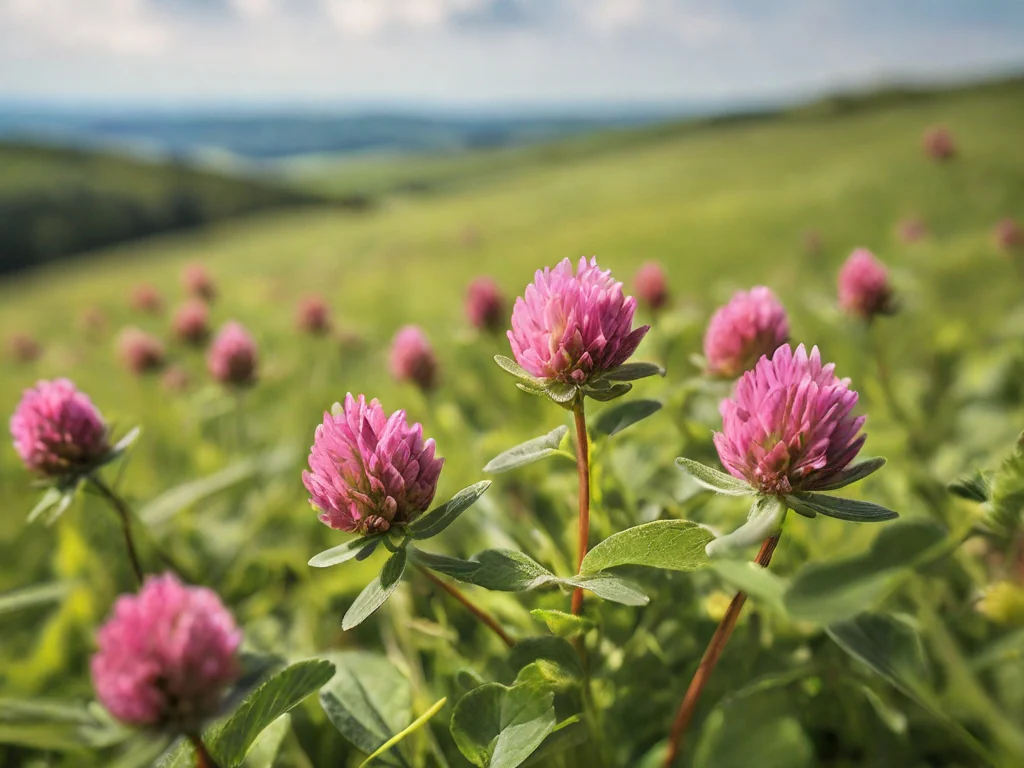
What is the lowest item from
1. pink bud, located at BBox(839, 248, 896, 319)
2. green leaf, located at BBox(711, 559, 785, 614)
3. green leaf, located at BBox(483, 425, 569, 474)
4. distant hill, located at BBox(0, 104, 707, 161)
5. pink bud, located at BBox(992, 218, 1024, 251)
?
green leaf, located at BBox(711, 559, 785, 614)

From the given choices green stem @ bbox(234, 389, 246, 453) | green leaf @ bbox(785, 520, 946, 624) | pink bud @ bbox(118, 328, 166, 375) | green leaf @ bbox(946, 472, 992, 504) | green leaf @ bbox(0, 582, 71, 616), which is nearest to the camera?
green leaf @ bbox(785, 520, 946, 624)

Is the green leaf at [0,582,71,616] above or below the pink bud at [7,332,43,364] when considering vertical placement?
below

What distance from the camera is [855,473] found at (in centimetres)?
76

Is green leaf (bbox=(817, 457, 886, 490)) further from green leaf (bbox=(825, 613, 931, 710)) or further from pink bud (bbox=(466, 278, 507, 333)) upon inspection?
pink bud (bbox=(466, 278, 507, 333))

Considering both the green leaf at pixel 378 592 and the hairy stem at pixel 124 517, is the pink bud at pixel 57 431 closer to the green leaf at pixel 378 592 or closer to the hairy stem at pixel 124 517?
the hairy stem at pixel 124 517

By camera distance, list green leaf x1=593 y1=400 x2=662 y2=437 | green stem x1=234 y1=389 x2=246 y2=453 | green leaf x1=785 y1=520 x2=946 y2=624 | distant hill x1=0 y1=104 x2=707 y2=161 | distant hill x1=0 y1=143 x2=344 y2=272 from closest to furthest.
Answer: green leaf x1=785 y1=520 x2=946 y2=624
green leaf x1=593 y1=400 x2=662 y2=437
green stem x1=234 y1=389 x2=246 y2=453
distant hill x1=0 y1=143 x2=344 y2=272
distant hill x1=0 y1=104 x2=707 y2=161

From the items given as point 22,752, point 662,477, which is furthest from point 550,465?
point 22,752

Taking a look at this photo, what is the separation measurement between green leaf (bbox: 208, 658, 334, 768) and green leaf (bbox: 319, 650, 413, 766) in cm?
11

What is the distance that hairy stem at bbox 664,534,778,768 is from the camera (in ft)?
2.52

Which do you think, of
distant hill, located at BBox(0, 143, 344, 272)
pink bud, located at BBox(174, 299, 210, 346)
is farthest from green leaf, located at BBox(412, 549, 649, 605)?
distant hill, located at BBox(0, 143, 344, 272)

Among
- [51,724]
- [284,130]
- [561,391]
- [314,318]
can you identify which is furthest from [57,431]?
[284,130]

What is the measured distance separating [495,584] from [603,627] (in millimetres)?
297

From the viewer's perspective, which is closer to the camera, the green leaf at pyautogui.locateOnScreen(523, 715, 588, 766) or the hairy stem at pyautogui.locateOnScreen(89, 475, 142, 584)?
the green leaf at pyautogui.locateOnScreen(523, 715, 588, 766)

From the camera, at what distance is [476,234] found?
555 cm
